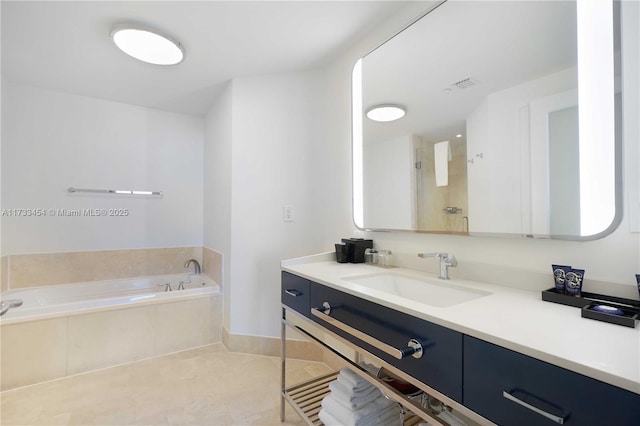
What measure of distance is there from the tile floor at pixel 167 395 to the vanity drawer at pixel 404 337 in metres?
0.88

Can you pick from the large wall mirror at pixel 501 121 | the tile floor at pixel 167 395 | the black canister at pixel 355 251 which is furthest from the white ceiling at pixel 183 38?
the tile floor at pixel 167 395

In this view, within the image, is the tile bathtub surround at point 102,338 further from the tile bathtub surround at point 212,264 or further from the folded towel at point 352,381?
the folded towel at point 352,381

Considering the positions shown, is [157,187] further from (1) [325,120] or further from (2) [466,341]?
(2) [466,341]

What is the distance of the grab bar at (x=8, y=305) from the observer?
6.02 ft

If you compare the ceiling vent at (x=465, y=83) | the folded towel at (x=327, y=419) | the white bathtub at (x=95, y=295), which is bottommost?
the folded towel at (x=327, y=419)

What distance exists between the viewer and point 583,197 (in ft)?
3.01

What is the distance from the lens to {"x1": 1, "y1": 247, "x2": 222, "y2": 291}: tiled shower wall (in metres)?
2.38

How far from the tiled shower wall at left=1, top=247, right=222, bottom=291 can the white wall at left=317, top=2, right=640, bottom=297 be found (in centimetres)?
169

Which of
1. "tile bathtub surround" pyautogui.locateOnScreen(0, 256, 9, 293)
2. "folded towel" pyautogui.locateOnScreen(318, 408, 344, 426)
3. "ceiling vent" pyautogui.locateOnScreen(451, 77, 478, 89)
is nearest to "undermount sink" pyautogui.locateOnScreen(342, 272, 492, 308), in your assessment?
"folded towel" pyautogui.locateOnScreen(318, 408, 344, 426)

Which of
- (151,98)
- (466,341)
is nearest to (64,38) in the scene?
(151,98)

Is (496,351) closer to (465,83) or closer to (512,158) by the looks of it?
(512,158)

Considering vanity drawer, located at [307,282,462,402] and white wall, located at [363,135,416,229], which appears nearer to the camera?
vanity drawer, located at [307,282,462,402]

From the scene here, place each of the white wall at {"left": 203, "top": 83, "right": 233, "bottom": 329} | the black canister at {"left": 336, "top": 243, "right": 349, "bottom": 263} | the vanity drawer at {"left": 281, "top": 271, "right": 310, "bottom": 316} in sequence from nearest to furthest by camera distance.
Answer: the vanity drawer at {"left": 281, "top": 271, "right": 310, "bottom": 316}
the black canister at {"left": 336, "top": 243, "right": 349, "bottom": 263}
the white wall at {"left": 203, "top": 83, "right": 233, "bottom": 329}

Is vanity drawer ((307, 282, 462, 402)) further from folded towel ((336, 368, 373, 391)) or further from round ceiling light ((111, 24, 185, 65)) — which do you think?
round ceiling light ((111, 24, 185, 65))
